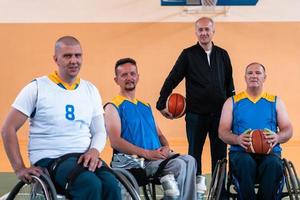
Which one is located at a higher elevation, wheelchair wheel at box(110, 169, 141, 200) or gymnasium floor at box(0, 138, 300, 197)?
wheelchair wheel at box(110, 169, 141, 200)

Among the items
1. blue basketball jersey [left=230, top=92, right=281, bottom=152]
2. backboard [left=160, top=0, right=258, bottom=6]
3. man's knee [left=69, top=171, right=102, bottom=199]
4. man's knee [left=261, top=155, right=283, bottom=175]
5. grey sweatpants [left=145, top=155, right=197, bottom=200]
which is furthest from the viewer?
backboard [left=160, top=0, right=258, bottom=6]

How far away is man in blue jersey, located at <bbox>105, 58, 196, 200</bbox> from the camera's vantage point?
2.96 meters

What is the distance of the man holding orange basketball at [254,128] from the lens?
120 inches

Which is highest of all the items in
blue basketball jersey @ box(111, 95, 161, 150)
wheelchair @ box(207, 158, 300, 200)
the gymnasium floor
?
blue basketball jersey @ box(111, 95, 161, 150)

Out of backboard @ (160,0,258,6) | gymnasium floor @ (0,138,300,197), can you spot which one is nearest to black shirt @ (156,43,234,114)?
gymnasium floor @ (0,138,300,197)

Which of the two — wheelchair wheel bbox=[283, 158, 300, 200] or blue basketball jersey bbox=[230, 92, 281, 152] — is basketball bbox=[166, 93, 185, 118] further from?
wheelchair wheel bbox=[283, 158, 300, 200]

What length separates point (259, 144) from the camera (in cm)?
314

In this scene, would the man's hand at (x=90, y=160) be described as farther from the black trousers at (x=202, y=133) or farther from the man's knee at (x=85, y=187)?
the black trousers at (x=202, y=133)

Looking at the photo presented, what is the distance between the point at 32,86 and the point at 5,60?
5837 mm

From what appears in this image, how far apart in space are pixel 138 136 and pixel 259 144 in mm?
725

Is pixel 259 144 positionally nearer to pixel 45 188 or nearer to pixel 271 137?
pixel 271 137

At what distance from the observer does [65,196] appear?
250cm

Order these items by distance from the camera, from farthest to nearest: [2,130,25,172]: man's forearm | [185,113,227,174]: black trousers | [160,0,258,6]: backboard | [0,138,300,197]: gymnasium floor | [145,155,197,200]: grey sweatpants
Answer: [160,0,258,6]: backboard
[0,138,300,197]: gymnasium floor
[185,113,227,174]: black trousers
[145,155,197,200]: grey sweatpants
[2,130,25,172]: man's forearm

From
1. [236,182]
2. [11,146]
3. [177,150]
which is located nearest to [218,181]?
[236,182]
